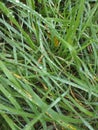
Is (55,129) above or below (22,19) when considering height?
below

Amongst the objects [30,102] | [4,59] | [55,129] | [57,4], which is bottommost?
[55,129]

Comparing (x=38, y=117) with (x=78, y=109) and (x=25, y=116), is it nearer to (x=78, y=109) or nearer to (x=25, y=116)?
(x=25, y=116)

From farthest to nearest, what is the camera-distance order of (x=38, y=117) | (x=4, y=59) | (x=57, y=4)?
(x=57, y=4), (x=4, y=59), (x=38, y=117)

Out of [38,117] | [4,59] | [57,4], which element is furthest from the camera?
[57,4]

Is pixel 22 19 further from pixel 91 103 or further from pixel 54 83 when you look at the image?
pixel 91 103

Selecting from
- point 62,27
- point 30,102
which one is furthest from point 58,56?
point 30,102

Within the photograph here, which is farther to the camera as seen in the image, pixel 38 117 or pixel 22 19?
pixel 22 19

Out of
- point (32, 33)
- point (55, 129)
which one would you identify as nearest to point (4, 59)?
point (32, 33)
